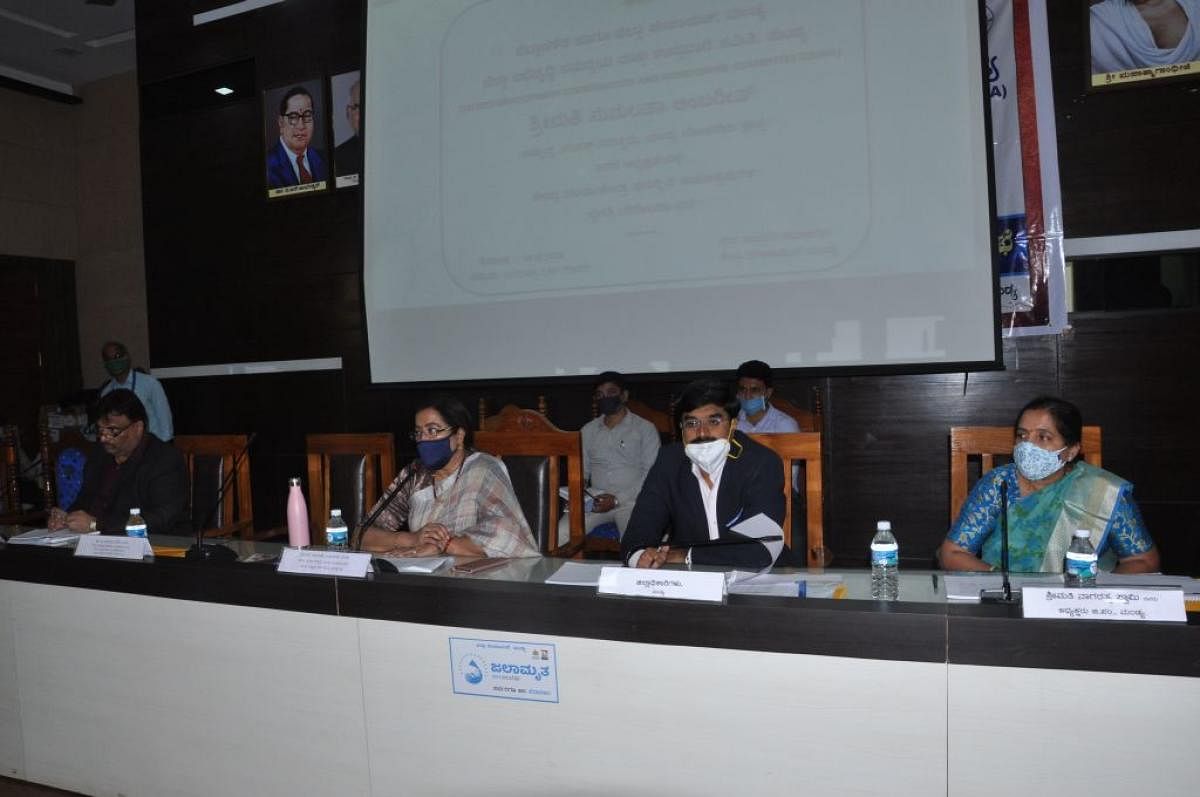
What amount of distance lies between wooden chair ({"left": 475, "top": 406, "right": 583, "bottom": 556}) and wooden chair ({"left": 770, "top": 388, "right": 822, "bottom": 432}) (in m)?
0.95

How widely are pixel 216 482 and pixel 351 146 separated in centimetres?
190

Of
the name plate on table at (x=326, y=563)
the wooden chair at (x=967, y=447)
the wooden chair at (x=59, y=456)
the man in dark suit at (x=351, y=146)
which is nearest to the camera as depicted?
the name plate on table at (x=326, y=563)

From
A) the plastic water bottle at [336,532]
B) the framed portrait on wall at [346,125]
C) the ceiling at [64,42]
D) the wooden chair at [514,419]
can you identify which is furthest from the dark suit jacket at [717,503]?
the ceiling at [64,42]

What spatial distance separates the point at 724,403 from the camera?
1950 mm

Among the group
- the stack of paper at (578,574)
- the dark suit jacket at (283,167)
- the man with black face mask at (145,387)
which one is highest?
the dark suit jacket at (283,167)

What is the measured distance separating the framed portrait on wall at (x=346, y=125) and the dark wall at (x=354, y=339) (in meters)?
0.09

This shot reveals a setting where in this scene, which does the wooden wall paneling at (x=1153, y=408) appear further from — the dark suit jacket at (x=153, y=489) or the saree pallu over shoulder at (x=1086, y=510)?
the dark suit jacket at (x=153, y=489)

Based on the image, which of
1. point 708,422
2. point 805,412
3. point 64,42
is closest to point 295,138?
point 64,42

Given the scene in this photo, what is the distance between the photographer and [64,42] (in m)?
5.39

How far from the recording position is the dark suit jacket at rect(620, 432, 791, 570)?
6.31 ft

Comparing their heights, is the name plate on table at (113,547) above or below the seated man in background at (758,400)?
below

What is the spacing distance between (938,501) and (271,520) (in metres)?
3.47

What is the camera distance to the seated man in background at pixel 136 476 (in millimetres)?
2619

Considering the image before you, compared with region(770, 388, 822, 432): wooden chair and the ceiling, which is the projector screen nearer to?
region(770, 388, 822, 432): wooden chair
